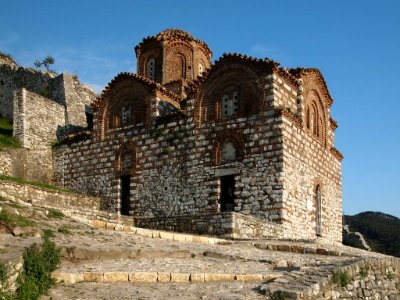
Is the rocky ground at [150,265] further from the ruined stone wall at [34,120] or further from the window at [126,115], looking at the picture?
the ruined stone wall at [34,120]

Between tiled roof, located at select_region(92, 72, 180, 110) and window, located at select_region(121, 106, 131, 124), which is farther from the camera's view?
window, located at select_region(121, 106, 131, 124)

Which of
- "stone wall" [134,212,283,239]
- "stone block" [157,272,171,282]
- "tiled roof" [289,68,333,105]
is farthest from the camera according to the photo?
"tiled roof" [289,68,333,105]

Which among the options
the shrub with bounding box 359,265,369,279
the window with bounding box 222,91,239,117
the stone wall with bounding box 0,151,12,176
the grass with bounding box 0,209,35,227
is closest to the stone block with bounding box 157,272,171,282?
the grass with bounding box 0,209,35,227

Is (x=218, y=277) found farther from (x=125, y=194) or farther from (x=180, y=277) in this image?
(x=125, y=194)

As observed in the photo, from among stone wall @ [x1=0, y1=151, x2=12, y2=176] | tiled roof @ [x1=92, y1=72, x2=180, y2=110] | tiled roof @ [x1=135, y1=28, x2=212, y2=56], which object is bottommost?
stone wall @ [x1=0, y1=151, x2=12, y2=176]

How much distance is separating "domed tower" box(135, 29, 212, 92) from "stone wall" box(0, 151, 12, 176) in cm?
779

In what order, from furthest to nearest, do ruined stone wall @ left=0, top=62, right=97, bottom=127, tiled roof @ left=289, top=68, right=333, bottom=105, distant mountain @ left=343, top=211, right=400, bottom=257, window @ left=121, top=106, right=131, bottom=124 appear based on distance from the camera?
distant mountain @ left=343, top=211, right=400, bottom=257
ruined stone wall @ left=0, top=62, right=97, bottom=127
window @ left=121, top=106, right=131, bottom=124
tiled roof @ left=289, top=68, right=333, bottom=105

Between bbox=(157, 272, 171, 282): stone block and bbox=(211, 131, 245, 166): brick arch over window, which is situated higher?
bbox=(211, 131, 245, 166): brick arch over window

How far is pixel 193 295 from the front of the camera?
25.3ft

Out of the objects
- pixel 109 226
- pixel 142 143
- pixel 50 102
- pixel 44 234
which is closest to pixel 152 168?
pixel 142 143

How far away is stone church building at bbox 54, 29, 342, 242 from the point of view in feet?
59.8

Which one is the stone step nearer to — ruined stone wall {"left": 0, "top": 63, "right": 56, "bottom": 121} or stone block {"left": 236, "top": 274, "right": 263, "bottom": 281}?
stone block {"left": 236, "top": 274, "right": 263, "bottom": 281}

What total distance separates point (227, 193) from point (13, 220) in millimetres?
10789

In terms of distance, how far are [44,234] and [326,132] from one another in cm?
1601
